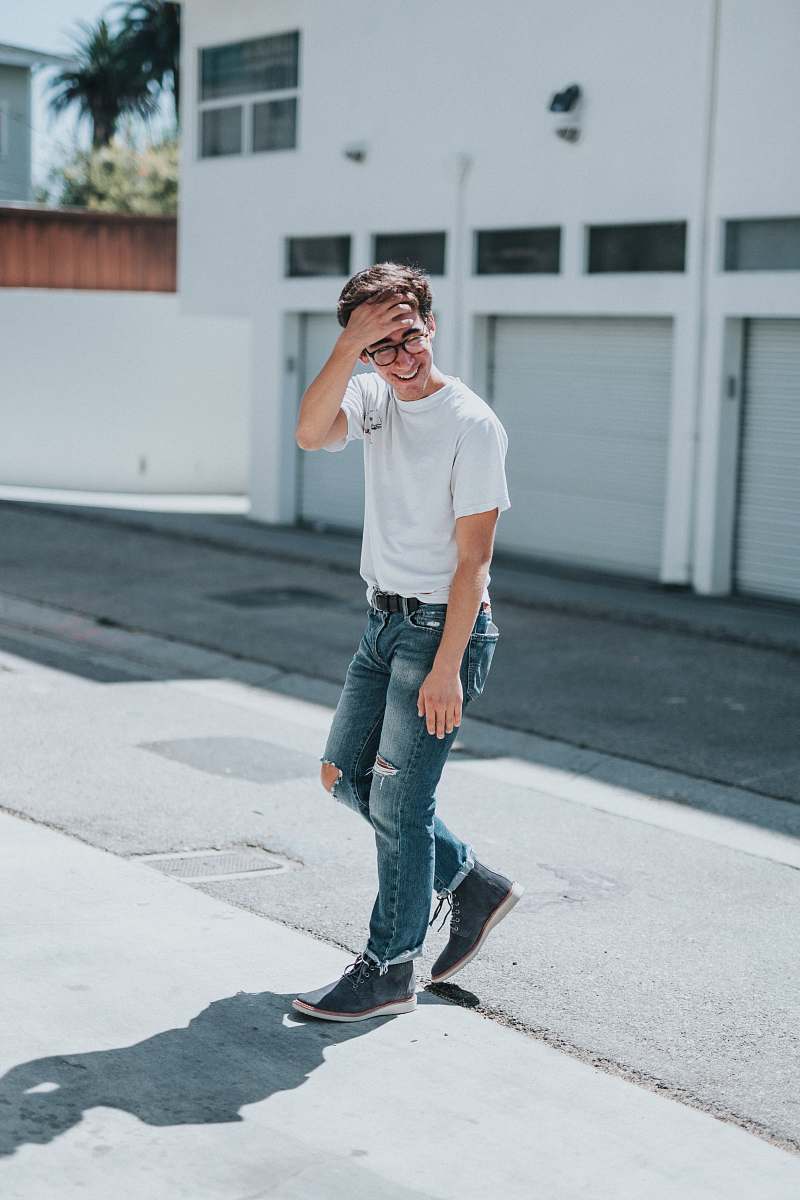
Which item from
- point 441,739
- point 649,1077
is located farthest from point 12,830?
point 649,1077

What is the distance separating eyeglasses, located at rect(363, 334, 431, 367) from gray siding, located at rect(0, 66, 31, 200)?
111 feet

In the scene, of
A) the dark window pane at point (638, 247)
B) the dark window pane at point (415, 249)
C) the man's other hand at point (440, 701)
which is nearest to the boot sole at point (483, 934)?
the man's other hand at point (440, 701)

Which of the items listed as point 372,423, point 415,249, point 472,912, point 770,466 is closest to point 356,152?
point 415,249

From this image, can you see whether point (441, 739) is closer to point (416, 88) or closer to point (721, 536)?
point (721, 536)

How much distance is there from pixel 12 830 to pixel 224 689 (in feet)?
11.9

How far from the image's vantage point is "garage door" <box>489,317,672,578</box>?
1466 cm

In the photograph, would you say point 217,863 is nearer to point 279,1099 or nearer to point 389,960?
point 389,960

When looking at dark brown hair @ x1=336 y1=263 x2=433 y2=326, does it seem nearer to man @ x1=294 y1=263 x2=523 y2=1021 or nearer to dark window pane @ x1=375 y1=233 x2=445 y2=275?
man @ x1=294 y1=263 x2=523 y2=1021

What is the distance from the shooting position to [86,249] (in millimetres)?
22500

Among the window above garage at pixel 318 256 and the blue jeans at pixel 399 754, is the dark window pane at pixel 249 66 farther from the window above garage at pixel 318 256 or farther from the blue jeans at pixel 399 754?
the blue jeans at pixel 399 754

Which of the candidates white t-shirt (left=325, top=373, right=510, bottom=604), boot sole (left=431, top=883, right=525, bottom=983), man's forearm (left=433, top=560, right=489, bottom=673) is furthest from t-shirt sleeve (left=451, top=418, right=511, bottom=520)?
boot sole (left=431, top=883, right=525, bottom=983)

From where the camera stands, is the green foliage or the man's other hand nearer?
the man's other hand

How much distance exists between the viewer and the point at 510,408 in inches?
634

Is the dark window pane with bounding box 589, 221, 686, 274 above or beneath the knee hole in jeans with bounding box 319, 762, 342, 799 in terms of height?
A: above
